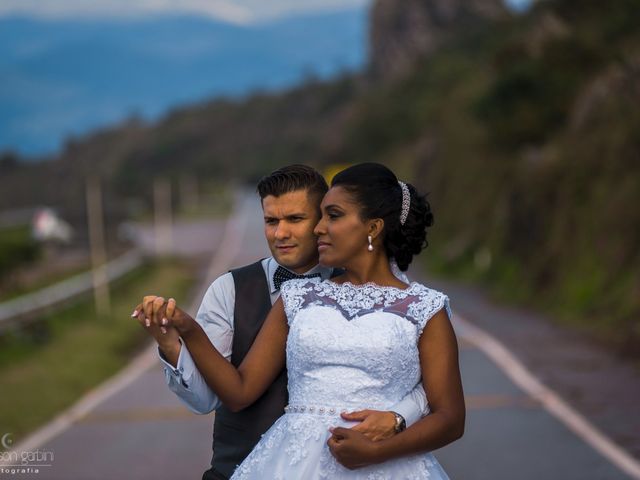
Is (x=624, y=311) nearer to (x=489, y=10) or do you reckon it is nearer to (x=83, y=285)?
(x=83, y=285)

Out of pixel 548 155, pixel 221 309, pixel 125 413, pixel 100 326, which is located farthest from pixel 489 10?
pixel 221 309

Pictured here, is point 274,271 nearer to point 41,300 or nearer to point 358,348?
point 358,348

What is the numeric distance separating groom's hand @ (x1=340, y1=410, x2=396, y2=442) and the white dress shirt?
0.07m

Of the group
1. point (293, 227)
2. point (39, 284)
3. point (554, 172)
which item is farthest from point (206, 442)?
point (39, 284)

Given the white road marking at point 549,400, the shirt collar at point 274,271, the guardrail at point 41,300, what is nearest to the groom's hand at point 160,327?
the shirt collar at point 274,271

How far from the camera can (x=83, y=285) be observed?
87.1 feet

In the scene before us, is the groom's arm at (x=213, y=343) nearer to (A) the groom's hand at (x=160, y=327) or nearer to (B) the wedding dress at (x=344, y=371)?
(A) the groom's hand at (x=160, y=327)

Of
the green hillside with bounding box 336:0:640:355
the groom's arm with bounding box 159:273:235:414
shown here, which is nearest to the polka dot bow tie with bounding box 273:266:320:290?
the groom's arm with bounding box 159:273:235:414

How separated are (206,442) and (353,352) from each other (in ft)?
22.9

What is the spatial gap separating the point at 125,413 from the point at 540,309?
35.1ft

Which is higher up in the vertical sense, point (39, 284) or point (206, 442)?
point (206, 442)

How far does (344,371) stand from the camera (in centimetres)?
388

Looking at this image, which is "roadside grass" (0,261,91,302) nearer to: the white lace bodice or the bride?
the bride

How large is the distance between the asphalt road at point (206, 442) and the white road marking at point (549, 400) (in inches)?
3.2
